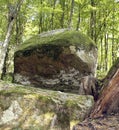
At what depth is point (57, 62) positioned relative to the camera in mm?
8500

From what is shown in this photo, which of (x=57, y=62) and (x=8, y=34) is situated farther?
(x=8, y=34)

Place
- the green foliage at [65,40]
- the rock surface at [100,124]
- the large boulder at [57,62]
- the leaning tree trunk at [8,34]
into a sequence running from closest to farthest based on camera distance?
1. the rock surface at [100,124]
2. the large boulder at [57,62]
3. the green foliage at [65,40]
4. the leaning tree trunk at [8,34]

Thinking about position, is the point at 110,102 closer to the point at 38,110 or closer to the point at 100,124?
the point at 100,124

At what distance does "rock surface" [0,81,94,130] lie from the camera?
197 inches

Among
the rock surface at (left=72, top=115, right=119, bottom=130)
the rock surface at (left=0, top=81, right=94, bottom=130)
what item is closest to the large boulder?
the rock surface at (left=0, top=81, right=94, bottom=130)

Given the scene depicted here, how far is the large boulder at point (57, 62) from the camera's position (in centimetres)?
837

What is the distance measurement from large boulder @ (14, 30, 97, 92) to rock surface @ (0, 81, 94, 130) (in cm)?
280

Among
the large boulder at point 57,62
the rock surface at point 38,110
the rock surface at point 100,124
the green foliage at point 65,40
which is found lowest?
the rock surface at point 100,124

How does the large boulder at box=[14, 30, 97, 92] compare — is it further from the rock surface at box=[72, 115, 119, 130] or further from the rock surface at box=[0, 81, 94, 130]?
the rock surface at box=[72, 115, 119, 130]

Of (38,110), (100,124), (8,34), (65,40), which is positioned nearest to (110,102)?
(100,124)

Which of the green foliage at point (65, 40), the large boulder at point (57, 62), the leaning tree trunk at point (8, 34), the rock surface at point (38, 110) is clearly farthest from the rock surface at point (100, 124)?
the leaning tree trunk at point (8, 34)

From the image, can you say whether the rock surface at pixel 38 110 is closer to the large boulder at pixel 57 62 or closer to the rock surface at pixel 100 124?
the rock surface at pixel 100 124

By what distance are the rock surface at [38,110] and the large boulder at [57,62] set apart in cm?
280

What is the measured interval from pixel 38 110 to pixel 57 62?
3477 mm
